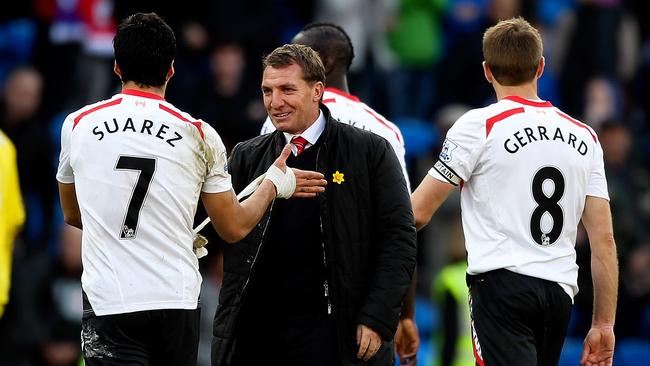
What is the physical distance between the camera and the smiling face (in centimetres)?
704

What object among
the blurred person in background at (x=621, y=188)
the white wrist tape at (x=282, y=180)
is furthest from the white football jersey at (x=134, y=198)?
the blurred person in background at (x=621, y=188)

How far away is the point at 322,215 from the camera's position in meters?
7.04

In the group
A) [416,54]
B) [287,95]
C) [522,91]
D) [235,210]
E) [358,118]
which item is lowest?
[235,210]

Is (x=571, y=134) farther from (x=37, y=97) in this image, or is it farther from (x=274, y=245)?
(x=37, y=97)

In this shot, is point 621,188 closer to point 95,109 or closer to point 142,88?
point 142,88

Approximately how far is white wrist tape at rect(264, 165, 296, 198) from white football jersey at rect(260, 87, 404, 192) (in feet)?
4.21

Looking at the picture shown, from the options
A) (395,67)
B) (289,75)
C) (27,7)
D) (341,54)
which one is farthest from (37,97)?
(289,75)

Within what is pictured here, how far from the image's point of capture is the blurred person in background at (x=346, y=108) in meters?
8.20

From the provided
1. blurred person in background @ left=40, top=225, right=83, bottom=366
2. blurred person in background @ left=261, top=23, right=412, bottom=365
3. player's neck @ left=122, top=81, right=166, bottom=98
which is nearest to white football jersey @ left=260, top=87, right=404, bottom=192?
blurred person in background @ left=261, top=23, right=412, bottom=365

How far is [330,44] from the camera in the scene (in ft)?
28.3

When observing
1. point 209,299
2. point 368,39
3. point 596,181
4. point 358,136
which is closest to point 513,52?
point 596,181

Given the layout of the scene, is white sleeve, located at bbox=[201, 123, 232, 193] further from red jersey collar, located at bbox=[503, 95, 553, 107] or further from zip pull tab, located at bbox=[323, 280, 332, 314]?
red jersey collar, located at bbox=[503, 95, 553, 107]

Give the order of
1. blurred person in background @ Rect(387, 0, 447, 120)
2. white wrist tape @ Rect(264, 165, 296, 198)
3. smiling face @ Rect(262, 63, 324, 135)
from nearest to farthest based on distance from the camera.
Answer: white wrist tape @ Rect(264, 165, 296, 198), smiling face @ Rect(262, 63, 324, 135), blurred person in background @ Rect(387, 0, 447, 120)

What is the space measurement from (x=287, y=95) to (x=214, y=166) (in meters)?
0.66
